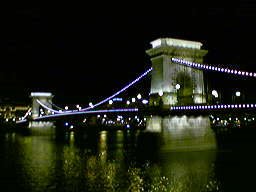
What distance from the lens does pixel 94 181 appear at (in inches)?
797

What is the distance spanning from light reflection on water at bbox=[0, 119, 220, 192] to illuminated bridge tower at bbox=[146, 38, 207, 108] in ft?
13.2

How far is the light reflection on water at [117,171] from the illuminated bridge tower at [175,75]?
403cm

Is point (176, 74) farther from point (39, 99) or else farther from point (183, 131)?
point (39, 99)

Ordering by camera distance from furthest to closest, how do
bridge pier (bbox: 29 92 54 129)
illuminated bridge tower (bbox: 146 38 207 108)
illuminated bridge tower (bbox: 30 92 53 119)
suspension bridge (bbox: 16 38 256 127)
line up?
illuminated bridge tower (bbox: 30 92 53 119)
bridge pier (bbox: 29 92 54 129)
illuminated bridge tower (bbox: 146 38 207 108)
suspension bridge (bbox: 16 38 256 127)

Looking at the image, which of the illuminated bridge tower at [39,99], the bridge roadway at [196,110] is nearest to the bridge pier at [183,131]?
the bridge roadway at [196,110]

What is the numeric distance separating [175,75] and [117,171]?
13.7m

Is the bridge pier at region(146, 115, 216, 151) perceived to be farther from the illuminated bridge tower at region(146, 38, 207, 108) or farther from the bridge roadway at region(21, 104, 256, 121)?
the illuminated bridge tower at region(146, 38, 207, 108)

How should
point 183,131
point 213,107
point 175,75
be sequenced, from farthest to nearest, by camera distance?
point 175,75
point 183,131
point 213,107

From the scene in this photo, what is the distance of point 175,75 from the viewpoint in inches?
1372

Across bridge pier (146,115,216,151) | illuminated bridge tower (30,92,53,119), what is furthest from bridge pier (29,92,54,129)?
bridge pier (146,115,216,151)

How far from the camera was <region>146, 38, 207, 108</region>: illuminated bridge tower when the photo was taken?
112ft

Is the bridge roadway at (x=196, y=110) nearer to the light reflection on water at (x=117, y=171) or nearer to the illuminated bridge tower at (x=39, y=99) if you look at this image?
the light reflection on water at (x=117, y=171)

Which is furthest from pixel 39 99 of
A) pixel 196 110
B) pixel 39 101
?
pixel 196 110

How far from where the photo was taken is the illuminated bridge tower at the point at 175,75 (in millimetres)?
34156
